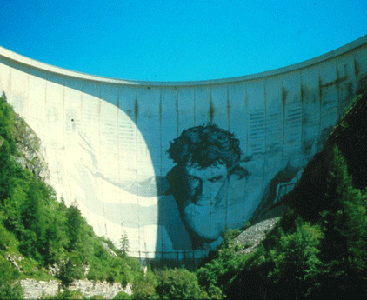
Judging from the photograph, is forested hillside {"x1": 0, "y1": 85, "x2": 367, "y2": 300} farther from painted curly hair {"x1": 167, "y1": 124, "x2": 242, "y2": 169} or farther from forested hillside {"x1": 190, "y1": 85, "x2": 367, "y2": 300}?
painted curly hair {"x1": 167, "y1": 124, "x2": 242, "y2": 169}

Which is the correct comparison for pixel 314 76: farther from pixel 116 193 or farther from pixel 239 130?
pixel 116 193

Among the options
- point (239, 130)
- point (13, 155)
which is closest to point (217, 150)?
point (239, 130)

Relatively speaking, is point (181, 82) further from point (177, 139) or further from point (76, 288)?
point (76, 288)

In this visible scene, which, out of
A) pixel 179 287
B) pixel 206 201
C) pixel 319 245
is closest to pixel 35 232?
pixel 179 287

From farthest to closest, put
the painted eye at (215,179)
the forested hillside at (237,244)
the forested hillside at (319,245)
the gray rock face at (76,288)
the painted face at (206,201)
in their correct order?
1. the painted eye at (215,179)
2. the painted face at (206,201)
3. the gray rock face at (76,288)
4. the forested hillside at (237,244)
5. the forested hillside at (319,245)

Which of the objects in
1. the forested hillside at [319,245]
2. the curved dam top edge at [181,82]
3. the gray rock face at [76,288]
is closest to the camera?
the forested hillside at [319,245]

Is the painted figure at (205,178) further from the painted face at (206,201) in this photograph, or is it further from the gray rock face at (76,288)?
the gray rock face at (76,288)

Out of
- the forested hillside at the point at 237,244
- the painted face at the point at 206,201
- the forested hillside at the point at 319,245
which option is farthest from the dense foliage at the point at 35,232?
the painted face at the point at 206,201
